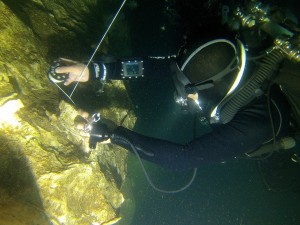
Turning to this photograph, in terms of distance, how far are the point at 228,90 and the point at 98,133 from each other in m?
1.43

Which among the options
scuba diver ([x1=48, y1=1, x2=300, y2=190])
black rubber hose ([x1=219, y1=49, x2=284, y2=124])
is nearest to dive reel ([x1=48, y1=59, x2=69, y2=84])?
scuba diver ([x1=48, y1=1, x2=300, y2=190])

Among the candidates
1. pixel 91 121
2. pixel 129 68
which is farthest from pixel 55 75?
pixel 129 68

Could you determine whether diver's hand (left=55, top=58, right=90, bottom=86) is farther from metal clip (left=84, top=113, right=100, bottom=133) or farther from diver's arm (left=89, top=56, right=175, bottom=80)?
metal clip (left=84, top=113, right=100, bottom=133)

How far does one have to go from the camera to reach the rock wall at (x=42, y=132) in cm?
217

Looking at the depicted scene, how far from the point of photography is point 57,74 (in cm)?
250

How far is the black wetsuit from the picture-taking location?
8.33ft

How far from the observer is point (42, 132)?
2.54m

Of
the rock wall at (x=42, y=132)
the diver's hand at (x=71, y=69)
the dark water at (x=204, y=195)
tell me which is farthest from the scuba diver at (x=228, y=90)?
the dark water at (x=204, y=195)

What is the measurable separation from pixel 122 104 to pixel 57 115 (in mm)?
1768

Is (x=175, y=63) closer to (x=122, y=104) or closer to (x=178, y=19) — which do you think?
(x=122, y=104)

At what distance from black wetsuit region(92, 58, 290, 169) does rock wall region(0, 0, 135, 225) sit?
384mm

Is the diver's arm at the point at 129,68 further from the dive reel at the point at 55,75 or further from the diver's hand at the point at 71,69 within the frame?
the dive reel at the point at 55,75

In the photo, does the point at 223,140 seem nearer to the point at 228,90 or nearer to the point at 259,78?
the point at 228,90

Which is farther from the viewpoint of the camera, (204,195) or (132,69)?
(204,195)
